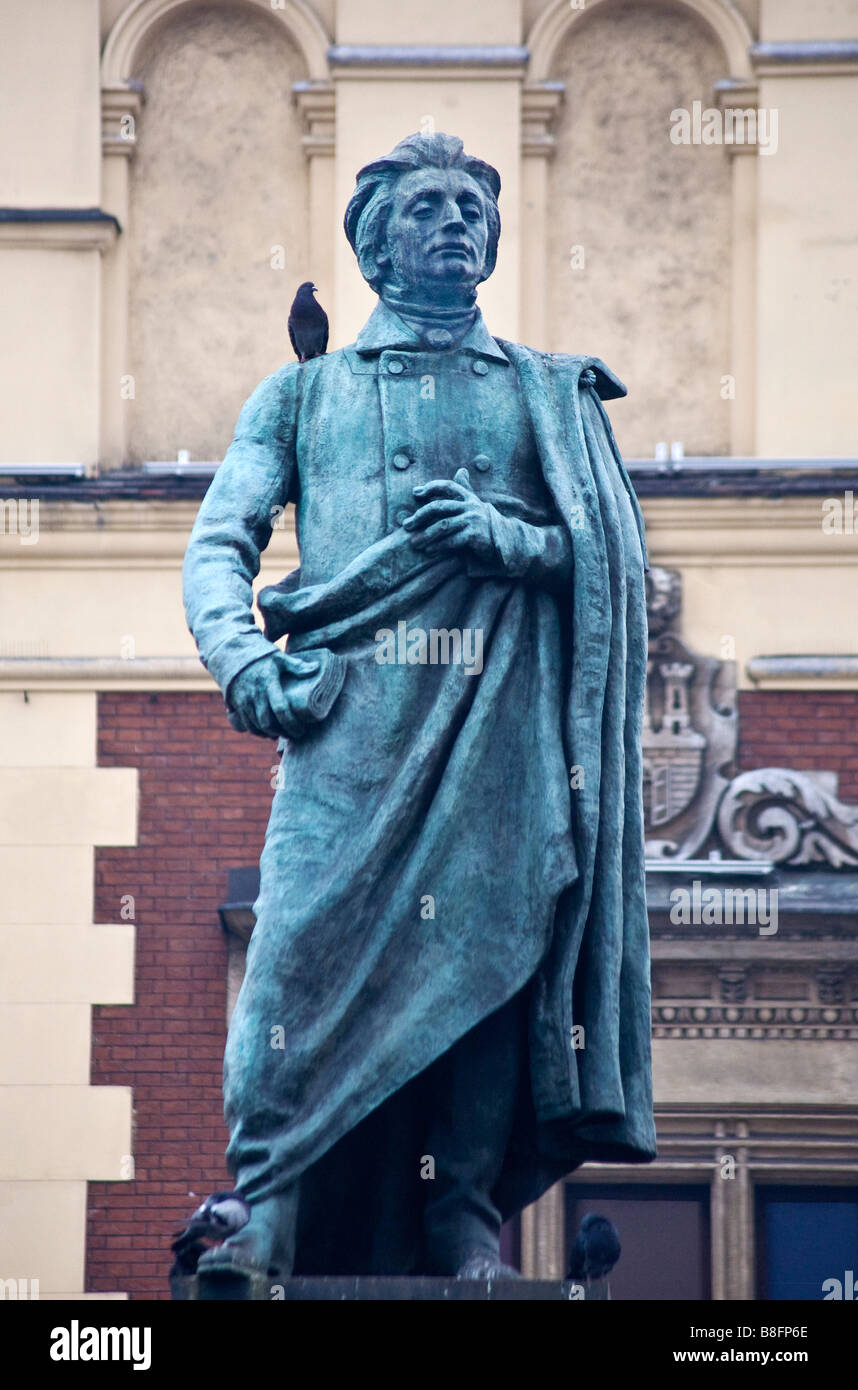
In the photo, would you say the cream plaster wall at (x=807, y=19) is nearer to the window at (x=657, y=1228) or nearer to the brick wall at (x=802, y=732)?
the brick wall at (x=802, y=732)

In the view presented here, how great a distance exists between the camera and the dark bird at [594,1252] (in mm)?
5055

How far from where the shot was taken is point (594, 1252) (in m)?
5.07

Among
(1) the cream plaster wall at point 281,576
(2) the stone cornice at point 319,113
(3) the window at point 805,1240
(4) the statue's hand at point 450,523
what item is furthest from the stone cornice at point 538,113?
(4) the statue's hand at point 450,523

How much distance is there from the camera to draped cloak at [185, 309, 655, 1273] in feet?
16.6

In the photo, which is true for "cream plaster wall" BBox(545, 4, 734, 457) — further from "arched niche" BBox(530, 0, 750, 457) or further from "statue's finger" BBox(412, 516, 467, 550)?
"statue's finger" BBox(412, 516, 467, 550)

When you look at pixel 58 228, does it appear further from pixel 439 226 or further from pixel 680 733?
pixel 439 226

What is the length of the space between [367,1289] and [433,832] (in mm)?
812

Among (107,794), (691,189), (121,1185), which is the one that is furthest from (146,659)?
(691,189)

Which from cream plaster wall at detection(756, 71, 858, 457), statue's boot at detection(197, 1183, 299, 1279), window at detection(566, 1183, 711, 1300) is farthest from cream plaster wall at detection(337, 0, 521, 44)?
statue's boot at detection(197, 1183, 299, 1279)

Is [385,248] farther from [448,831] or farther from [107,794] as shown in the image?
[107,794]

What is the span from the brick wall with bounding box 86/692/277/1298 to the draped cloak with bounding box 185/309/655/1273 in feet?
28.7

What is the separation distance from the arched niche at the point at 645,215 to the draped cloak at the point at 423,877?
9884 millimetres

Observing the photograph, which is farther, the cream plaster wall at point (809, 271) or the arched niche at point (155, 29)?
the arched niche at point (155, 29)

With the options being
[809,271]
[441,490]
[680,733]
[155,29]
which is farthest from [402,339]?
[155,29]
